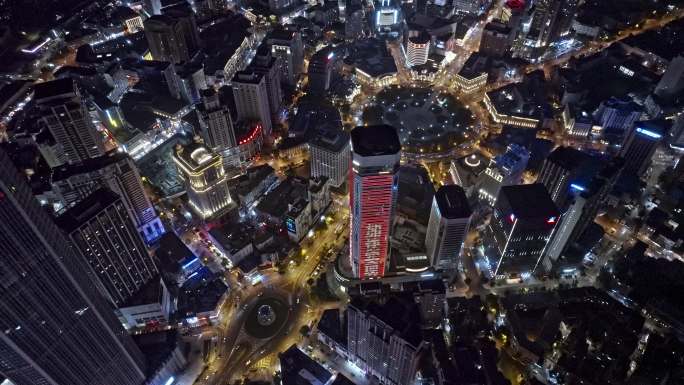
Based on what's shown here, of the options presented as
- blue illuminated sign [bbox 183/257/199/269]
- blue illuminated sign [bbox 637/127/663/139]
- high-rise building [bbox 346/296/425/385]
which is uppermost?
blue illuminated sign [bbox 637/127/663/139]

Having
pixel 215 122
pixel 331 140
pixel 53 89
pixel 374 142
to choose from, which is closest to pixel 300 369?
pixel 374 142

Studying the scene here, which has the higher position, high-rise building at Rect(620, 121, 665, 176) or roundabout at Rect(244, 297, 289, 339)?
high-rise building at Rect(620, 121, 665, 176)

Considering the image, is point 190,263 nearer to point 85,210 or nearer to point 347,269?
point 85,210

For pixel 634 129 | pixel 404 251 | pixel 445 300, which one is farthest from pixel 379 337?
pixel 634 129

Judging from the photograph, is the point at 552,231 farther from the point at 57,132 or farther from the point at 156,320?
the point at 57,132

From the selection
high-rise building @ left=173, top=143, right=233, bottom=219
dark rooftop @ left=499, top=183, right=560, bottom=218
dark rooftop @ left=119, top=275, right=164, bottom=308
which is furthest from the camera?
high-rise building @ left=173, top=143, right=233, bottom=219

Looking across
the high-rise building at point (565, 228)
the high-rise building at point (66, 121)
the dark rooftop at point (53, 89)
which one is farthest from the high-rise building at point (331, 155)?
the dark rooftop at point (53, 89)

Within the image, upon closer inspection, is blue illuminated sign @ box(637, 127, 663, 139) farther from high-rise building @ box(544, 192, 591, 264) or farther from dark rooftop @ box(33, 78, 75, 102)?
dark rooftop @ box(33, 78, 75, 102)

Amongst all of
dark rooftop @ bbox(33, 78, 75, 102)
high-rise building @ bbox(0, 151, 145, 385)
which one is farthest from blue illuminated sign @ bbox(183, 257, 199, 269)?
dark rooftop @ bbox(33, 78, 75, 102)
